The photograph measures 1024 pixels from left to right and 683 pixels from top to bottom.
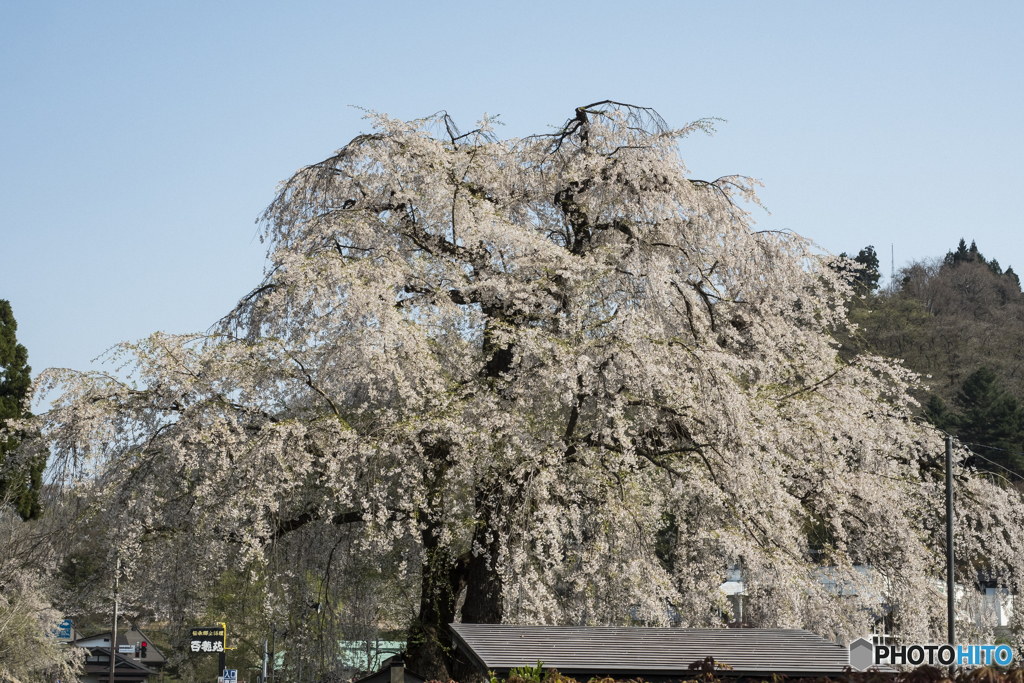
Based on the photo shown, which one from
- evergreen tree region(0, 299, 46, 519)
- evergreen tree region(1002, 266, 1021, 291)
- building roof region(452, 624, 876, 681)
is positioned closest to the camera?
building roof region(452, 624, 876, 681)

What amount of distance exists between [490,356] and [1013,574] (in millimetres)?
10754

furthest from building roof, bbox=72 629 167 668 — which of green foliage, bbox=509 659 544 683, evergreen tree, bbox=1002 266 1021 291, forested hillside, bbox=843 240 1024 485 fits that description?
evergreen tree, bbox=1002 266 1021 291

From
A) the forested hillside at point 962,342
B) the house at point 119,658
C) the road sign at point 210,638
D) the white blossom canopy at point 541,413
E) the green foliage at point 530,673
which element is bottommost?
the house at point 119,658

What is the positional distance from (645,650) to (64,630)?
2382cm

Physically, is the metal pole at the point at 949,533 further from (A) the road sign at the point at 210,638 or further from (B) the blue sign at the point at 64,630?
(B) the blue sign at the point at 64,630

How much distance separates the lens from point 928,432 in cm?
1563

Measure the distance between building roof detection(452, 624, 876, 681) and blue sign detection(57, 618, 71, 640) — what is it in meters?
21.8

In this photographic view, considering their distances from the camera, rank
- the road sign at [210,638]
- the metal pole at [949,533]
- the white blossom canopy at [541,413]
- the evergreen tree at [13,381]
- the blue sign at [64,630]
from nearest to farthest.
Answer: the white blossom canopy at [541,413]
the metal pole at [949,533]
the evergreen tree at [13,381]
the blue sign at [64,630]
the road sign at [210,638]

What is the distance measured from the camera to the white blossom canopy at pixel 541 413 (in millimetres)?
12195

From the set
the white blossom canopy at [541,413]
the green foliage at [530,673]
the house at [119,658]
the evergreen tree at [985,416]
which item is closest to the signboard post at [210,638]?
the house at [119,658]

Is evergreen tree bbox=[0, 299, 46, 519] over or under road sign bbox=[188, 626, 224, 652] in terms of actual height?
over

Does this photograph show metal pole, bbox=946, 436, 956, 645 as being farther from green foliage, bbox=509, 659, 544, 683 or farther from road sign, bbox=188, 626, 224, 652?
road sign, bbox=188, 626, 224, 652

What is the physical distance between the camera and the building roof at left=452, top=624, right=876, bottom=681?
620 centimetres

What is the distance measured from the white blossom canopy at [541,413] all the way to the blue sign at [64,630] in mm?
14749
